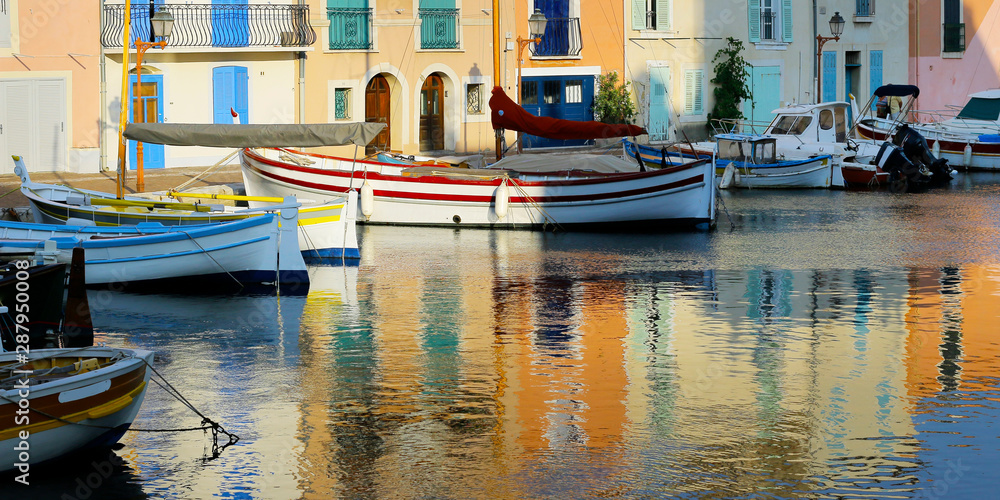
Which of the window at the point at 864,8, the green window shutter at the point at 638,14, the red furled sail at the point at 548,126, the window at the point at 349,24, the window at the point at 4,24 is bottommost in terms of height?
the red furled sail at the point at 548,126

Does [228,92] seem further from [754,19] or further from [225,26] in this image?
[754,19]

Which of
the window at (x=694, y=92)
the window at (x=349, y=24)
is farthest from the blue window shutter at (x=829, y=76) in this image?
the window at (x=349, y=24)

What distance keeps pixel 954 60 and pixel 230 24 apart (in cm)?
2838

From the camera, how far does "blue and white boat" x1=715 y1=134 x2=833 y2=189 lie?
101ft

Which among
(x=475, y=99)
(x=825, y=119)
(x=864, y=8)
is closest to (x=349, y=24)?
(x=475, y=99)

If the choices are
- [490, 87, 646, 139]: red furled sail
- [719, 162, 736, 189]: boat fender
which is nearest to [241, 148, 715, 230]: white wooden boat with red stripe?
[490, 87, 646, 139]: red furled sail

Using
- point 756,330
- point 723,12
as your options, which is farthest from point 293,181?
point 723,12

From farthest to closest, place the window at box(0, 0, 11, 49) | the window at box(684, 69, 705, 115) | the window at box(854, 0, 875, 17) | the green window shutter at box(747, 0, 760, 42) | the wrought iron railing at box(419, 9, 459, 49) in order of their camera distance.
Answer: the window at box(854, 0, 875, 17) < the green window shutter at box(747, 0, 760, 42) < the window at box(684, 69, 705, 115) < the wrought iron railing at box(419, 9, 459, 49) < the window at box(0, 0, 11, 49)

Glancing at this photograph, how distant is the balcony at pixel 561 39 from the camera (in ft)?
121

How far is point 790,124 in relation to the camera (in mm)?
33062

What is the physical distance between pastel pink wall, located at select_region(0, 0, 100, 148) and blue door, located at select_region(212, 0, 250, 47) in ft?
9.90

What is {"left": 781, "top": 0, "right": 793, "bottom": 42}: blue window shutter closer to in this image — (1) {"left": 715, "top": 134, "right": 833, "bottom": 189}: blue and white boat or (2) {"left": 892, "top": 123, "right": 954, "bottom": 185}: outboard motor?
(2) {"left": 892, "top": 123, "right": 954, "bottom": 185}: outboard motor

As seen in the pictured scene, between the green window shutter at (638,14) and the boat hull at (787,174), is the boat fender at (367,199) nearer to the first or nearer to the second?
the boat hull at (787,174)

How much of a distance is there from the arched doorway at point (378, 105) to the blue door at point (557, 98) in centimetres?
462
